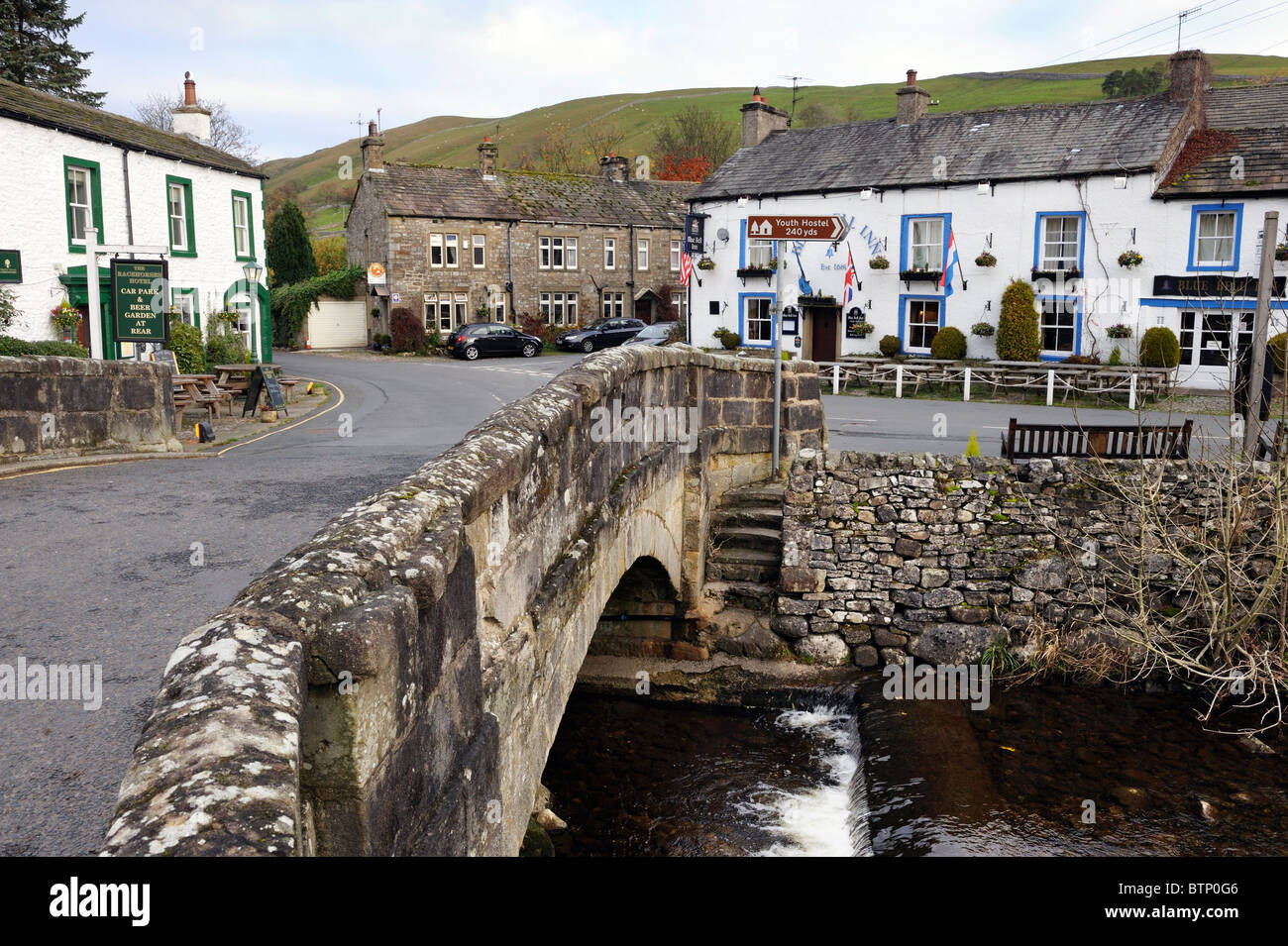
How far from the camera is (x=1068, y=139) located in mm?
27859

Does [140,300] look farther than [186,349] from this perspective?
No

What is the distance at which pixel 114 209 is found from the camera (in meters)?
22.5

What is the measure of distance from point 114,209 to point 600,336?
21403mm

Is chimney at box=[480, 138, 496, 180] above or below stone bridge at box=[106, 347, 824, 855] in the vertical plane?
above

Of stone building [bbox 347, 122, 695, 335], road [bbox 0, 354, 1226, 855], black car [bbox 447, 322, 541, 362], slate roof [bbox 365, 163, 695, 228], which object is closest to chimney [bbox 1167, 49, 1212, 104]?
road [bbox 0, 354, 1226, 855]

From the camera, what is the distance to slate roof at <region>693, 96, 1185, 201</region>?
26.8 m

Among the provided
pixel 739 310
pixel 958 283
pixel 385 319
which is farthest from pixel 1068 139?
pixel 385 319

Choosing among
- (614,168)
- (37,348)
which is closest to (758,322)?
(614,168)

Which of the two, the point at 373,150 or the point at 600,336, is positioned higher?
the point at 373,150

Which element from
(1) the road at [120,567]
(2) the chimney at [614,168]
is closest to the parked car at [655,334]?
(2) the chimney at [614,168]

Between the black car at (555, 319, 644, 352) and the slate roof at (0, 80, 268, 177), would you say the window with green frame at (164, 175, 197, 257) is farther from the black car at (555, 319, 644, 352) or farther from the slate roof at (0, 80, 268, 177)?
the black car at (555, 319, 644, 352)

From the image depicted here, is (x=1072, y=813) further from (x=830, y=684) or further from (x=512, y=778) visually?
(x=512, y=778)

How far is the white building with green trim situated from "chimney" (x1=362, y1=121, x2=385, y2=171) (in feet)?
38.3

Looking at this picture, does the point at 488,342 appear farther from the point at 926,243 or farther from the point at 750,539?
the point at 750,539
